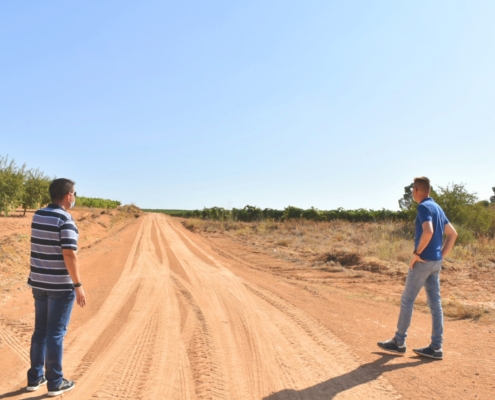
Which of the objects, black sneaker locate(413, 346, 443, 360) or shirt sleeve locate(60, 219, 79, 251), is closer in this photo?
shirt sleeve locate(60, 219, 79, 251)

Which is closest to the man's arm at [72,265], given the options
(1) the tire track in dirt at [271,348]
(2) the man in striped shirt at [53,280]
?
(2) the man in striped shirt at [53,280]

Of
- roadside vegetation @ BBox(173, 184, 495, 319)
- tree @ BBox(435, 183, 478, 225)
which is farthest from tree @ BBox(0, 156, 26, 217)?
tree @ BBox(435, 183, 478, 225)

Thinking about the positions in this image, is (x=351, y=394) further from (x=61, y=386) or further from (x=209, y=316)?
(x=209, y=316)

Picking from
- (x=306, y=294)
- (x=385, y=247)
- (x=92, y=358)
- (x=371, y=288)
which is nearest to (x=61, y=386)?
(x=92, y=358)

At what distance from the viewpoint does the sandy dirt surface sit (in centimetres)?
409

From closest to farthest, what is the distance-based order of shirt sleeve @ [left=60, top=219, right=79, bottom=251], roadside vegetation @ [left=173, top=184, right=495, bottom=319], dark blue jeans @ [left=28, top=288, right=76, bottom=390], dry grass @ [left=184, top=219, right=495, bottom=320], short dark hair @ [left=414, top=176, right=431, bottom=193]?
shirt sleeve @ [left=60, top=219, right=79, bottom=251]
dark blue jeans @ [left=28, top=288, right=76, bottom=390]
short dark hair @ [left=414, top=176, right=431, bottom=193]
dry grass @ [left=184, top=219, right=495, bottom=320]
roadside vegetation @ [left=173, top=184, right=495, bottom=319]

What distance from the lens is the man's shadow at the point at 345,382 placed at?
155 inches

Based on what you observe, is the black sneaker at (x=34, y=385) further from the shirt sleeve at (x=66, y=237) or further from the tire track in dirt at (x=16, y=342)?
the shirt sleeve at (x=66, y=237)

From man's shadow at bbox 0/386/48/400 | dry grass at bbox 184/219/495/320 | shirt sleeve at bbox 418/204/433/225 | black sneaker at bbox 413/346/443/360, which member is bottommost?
man's shadow at bbox 0/386/48/400

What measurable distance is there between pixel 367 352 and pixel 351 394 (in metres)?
1.46

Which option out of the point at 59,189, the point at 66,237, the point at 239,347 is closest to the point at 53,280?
the point at 66,237

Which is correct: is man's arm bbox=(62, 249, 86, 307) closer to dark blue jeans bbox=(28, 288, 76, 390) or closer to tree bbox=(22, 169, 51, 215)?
dark blue jeans bbox=(28, 288, 76, 390)

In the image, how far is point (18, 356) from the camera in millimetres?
4719

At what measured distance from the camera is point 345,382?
4.32 meters
